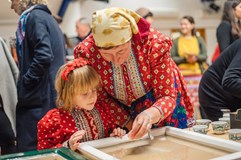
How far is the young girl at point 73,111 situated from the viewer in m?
1.34

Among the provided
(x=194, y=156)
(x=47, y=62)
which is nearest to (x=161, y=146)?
(x=194, y=156)

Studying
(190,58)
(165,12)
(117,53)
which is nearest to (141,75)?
(117,53)

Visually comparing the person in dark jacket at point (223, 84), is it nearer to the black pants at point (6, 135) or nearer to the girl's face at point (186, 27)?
the black pants at point (6, 135)

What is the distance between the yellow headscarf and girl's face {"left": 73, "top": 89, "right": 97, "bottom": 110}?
7.9 inches

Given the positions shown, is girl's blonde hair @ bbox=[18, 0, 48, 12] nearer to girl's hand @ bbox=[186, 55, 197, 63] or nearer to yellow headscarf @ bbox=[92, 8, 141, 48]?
yellow headscarf @ bbox=[92, 8, 141, 48]

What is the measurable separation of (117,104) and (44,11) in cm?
91

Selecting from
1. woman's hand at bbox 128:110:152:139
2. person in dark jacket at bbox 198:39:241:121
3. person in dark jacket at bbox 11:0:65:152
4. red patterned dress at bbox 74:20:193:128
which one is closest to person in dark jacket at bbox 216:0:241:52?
person in dark jacket at bbox 198:39:241:121

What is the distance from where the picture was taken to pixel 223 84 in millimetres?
1782

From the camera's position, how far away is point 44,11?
2.16 meters

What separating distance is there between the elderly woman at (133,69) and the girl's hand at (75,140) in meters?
0.17

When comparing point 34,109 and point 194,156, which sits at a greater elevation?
point 194,156

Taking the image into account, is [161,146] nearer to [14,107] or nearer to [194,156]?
[194,156]

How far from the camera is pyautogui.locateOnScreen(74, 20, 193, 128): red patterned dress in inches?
54.7

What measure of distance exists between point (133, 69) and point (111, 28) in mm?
229
